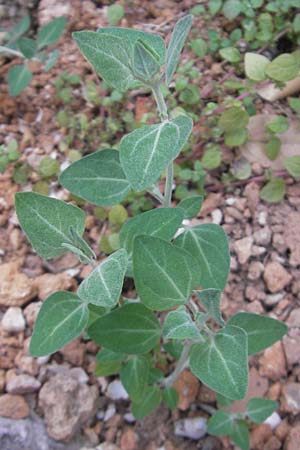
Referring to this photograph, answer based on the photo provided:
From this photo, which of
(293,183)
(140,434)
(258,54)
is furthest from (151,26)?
(140,434)

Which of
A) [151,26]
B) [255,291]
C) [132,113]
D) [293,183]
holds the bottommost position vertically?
[255,291]

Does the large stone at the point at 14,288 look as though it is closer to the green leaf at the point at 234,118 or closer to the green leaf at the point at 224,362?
the green leaf at the point at 224,362

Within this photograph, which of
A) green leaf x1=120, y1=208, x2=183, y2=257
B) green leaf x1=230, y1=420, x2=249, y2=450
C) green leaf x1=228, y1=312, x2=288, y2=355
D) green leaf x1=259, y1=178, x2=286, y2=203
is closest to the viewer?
green leaf x1=120, y1=208, x2=183, y2=257

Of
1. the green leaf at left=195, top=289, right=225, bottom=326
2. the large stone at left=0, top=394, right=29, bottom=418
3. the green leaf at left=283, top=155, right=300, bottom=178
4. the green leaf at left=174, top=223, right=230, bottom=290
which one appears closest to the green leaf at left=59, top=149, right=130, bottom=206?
the green leaf at left=174, top=223, right=230, bottom=290

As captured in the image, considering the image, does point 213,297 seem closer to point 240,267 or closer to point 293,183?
point 240,267

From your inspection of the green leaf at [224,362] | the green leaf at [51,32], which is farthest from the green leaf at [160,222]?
the green leaf at [51,32]

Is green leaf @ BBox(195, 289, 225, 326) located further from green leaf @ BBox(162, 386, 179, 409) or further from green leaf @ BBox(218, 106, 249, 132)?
green leaf @ BBox(218, 106, 249, 132)
